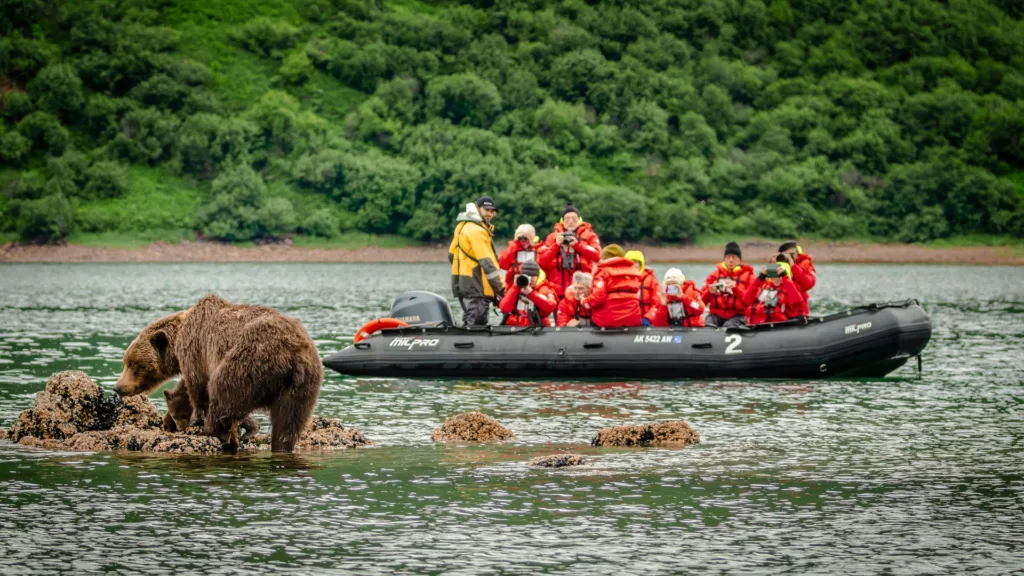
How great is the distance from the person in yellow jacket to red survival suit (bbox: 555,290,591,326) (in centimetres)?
96

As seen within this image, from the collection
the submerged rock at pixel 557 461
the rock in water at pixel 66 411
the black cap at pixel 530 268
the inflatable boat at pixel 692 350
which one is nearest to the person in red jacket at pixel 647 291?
the inflatable boat at pixel 692 350

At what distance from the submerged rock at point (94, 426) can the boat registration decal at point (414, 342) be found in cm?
641

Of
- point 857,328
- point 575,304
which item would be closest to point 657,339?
point 575,304

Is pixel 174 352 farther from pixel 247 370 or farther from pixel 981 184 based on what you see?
pixel 981 184

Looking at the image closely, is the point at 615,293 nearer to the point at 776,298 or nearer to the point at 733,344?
the point at 733,344

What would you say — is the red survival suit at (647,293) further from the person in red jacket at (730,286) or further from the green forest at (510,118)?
the green forest at (510,118)

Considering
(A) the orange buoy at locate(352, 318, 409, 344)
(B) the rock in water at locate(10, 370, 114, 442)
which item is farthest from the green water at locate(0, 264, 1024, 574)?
(A) the orange buoy at locate(352, 318, 409, 344)

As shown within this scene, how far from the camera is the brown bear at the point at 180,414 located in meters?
13.6

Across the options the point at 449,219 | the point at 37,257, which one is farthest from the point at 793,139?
the point at 37,257

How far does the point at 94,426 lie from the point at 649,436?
5545 mm

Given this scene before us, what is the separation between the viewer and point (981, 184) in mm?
106062

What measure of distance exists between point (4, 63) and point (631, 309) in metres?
106

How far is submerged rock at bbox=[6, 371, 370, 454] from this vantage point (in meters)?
14.2

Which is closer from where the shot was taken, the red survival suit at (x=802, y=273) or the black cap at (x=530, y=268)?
the black cap at (x=530, y=268)
